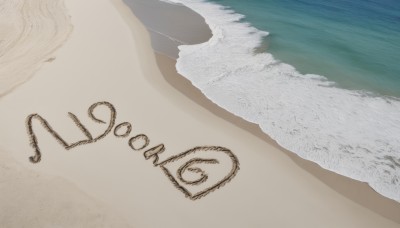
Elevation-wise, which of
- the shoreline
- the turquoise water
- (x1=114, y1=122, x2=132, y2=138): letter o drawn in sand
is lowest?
the shoreline

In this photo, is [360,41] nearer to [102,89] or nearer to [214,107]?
[214,107]

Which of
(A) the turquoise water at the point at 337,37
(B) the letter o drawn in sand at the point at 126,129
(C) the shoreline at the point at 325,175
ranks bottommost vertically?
(C) the shoreline at the point at 325,175

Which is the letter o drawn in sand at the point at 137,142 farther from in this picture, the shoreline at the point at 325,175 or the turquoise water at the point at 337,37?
the turquoise water at the point at 337,37

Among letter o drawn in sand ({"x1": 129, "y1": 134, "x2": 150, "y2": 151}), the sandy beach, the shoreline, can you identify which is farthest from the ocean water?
letter o drawn in sand ({"x1": 129, "y1": 134, "x2": 150, "y2": 151})

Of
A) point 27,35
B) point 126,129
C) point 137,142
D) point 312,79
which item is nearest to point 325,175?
point 137,142

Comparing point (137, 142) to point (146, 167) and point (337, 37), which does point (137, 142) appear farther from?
point (337, 37)

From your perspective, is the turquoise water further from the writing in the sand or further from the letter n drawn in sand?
the writing in the sand

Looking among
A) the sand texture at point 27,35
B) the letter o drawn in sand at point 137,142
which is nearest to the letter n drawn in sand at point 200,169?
the letter o drawn in sand at point 137,142
